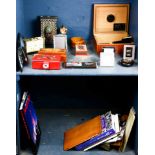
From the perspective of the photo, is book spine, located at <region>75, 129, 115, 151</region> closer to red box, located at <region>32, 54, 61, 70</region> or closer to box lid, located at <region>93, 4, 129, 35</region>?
red box, located at <region>32, 54, 61, 70</region>

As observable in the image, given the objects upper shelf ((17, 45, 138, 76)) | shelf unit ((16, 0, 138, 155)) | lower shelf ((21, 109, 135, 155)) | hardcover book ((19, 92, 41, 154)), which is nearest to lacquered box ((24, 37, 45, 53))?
shelf unit ((16, 0, 138, 155))

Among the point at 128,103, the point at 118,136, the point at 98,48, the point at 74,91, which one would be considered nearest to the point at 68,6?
the point at 98,48

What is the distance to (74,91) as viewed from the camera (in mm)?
2449

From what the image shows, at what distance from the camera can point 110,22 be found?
7.49ft

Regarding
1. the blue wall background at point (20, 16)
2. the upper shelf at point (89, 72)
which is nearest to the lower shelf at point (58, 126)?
the upper shelf at point (89, 72)

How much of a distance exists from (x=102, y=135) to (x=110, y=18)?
79cm

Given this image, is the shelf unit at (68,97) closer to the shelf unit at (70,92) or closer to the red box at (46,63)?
the shelf unit at (70,92)

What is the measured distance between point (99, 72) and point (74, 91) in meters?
0.70

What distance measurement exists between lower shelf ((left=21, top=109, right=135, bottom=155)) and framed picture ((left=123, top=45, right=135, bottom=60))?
20.4 inches

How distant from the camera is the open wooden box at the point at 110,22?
2.23 meters

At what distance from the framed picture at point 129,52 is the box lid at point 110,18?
352 millimetres
